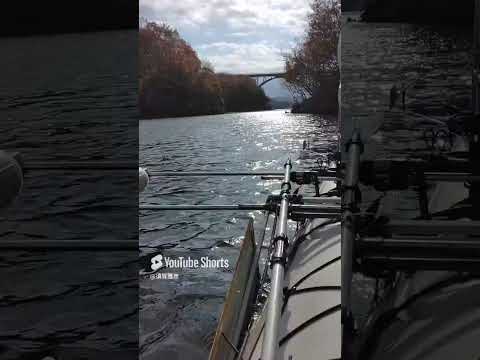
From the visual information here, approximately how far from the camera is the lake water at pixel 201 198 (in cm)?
193

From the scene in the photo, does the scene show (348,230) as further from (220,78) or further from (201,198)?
(201,198)

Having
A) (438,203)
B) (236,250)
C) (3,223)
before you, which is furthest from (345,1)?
(3,223)

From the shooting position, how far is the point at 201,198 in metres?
3.87

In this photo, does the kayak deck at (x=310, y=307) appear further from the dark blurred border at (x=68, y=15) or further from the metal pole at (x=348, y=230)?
the dark blurred border at (x=68, y=15)

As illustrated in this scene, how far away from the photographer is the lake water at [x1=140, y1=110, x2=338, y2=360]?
193cm

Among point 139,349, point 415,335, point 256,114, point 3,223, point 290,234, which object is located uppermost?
point 256,114

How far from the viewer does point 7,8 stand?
10.1ft

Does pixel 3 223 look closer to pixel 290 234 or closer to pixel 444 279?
pixel 290 234

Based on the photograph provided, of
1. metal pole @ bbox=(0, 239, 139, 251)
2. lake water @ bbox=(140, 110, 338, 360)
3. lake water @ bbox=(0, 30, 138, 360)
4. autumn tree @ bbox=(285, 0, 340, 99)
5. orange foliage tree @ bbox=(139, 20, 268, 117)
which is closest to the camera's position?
metal pole @ bbox=(0, 239, 139, 251)

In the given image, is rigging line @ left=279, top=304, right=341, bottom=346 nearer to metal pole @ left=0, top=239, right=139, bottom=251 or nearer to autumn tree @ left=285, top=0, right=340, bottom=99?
metal pole @ left=0, top=239, right=139, bottom=251

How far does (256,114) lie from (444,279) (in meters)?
2.36

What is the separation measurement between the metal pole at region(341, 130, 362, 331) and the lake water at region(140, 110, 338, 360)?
121 centimetres

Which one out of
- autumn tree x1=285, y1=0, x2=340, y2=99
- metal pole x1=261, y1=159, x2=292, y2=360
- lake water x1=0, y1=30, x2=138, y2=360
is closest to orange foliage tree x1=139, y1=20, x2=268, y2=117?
lake water x1=0, y1=30, x2=138, y2=360

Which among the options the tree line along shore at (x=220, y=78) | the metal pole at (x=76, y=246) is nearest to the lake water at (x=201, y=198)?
the tree line along shore at (x=220, y=78)
